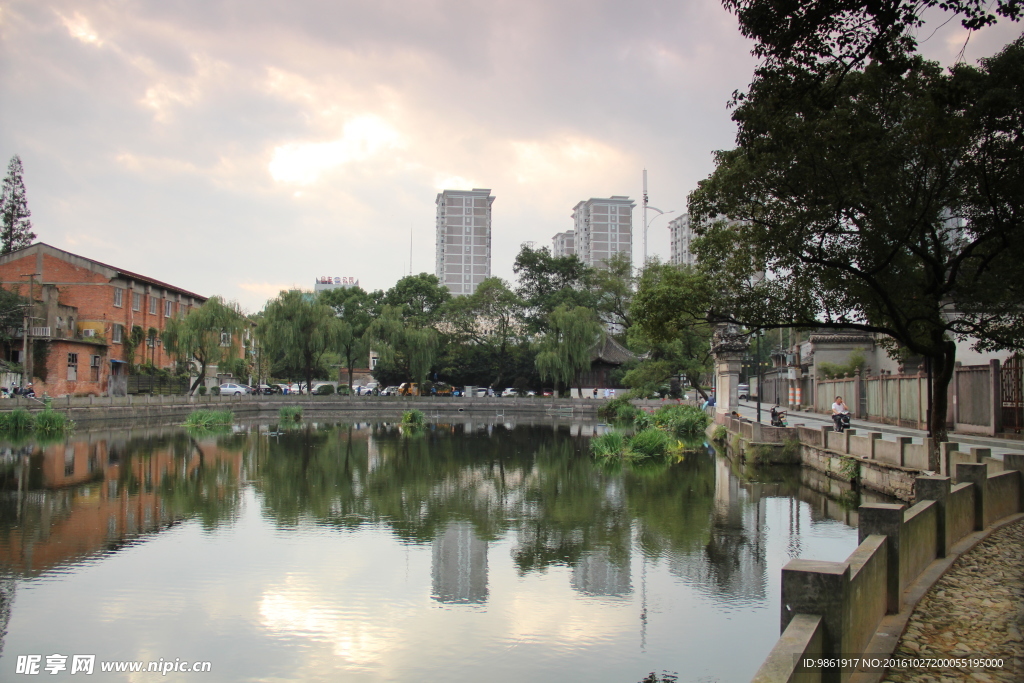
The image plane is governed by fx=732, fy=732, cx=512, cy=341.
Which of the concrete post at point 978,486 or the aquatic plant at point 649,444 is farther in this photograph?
the aquatic plant at point 649,444

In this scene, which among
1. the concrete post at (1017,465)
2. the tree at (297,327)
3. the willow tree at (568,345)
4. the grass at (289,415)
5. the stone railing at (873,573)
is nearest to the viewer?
the stone railing at (873,573)

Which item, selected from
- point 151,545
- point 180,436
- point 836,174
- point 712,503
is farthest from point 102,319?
point 836,174

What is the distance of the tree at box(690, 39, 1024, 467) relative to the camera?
33.0ft

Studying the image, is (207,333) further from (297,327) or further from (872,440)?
(872,440)

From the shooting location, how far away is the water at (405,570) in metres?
7.04

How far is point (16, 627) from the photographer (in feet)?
24.5

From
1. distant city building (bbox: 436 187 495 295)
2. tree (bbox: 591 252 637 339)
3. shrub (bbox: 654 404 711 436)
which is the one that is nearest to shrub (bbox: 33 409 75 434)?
shrub (bbox: 654 404 711 436)

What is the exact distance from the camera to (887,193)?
11.3 m

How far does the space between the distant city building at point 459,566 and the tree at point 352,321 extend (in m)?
37.8

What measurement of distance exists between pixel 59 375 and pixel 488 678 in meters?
41.6

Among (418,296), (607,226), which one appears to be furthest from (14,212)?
(607,226)

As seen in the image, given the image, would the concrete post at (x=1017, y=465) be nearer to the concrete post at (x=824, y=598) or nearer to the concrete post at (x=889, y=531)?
the concrete post at (x=889, y=531)

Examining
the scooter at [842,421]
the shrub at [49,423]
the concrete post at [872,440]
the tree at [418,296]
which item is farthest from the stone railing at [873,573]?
the tree at [418,296]

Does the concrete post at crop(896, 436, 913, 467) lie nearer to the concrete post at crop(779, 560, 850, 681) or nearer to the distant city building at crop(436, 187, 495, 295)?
the concrete post at crop(779, 560, 850, 681)
